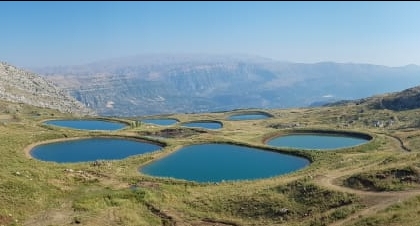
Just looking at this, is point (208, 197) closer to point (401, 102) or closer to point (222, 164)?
point (222, 164)

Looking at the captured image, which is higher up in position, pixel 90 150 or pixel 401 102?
pixel 401 102

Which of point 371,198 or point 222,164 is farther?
point 222,164

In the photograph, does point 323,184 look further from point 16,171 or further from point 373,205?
point 16,171

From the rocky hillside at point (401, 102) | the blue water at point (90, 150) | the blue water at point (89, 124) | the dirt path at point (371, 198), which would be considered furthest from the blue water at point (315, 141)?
the blue water at point (89, 124)

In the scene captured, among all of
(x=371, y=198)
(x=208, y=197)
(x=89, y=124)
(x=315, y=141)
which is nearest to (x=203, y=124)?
(x=89, y=124)

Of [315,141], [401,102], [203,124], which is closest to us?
[315,141]

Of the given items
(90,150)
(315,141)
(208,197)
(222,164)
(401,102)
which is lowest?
(90,150)

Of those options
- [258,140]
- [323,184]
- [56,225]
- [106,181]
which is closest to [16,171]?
[106,181]
